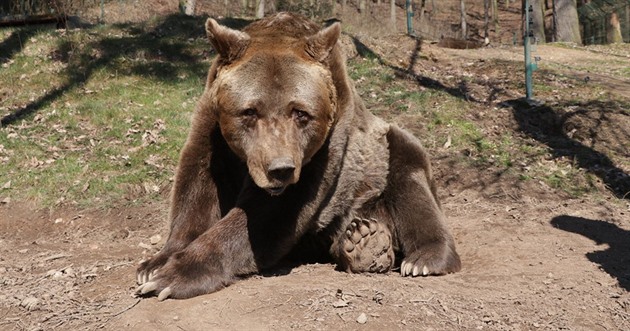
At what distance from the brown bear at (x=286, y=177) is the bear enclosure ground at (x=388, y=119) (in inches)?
9.3

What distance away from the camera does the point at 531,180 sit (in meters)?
7.38

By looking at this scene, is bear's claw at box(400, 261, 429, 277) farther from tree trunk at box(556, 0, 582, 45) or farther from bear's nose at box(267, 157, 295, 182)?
tree trunk at box(556, 0, 582, 45)

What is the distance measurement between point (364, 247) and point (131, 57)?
8059 millimetres

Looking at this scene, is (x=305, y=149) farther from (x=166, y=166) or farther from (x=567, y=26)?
(x=567, y=26)

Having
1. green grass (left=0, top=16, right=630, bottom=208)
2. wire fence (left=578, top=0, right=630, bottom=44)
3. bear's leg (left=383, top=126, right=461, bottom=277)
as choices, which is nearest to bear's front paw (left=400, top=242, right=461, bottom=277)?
bear's leg (left=383, top=126, right=461, bottom=277)

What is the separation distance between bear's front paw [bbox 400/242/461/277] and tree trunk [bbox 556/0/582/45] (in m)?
16.4

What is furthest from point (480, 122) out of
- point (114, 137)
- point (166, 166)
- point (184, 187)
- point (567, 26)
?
point (567, 26)

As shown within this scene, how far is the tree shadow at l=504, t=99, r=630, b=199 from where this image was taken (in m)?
7.71

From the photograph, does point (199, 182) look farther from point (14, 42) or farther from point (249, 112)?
point (14, 42)

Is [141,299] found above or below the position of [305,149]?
below

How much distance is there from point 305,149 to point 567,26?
17797 mm

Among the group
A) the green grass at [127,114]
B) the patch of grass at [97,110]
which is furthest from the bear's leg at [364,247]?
the patch of grass at [97,110]

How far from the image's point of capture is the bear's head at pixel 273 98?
4020 mm

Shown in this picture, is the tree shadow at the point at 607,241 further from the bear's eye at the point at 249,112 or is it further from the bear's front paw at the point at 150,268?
the bear's front paw at the point at 150,268
